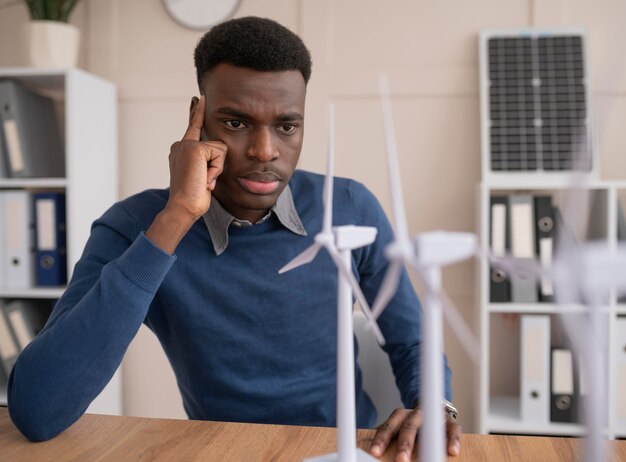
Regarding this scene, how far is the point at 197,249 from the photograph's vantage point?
51.9 inches

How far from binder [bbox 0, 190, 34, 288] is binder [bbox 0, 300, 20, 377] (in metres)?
0.14

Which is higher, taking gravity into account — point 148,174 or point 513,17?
point 513,17

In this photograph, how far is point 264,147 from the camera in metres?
1.15

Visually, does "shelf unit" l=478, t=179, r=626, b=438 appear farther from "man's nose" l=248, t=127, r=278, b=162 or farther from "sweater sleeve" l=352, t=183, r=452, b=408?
"man's nose" l=248, t=127, r=278, b=162

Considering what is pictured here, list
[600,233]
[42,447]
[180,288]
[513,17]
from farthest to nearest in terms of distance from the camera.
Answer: [513,17], [600,233], [180,288], [42,447]

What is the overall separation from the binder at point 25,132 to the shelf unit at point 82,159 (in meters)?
0.05

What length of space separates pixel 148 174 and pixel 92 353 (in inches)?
69.6

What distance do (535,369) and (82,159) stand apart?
74.1 inches

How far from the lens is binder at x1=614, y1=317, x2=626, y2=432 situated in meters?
2.19

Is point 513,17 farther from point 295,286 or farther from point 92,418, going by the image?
point 92,418

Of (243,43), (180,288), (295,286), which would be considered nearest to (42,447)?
(180,288)

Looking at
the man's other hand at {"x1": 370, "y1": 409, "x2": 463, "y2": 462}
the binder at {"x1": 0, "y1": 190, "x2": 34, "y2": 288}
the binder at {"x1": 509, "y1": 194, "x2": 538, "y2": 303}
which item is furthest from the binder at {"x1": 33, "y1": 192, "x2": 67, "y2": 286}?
the man's other hand at {"x1": 370, "y1": 409, "x2": 463, "y2": 462}

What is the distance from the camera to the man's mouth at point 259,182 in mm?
1195

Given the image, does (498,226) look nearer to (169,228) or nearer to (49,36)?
(169,228)
